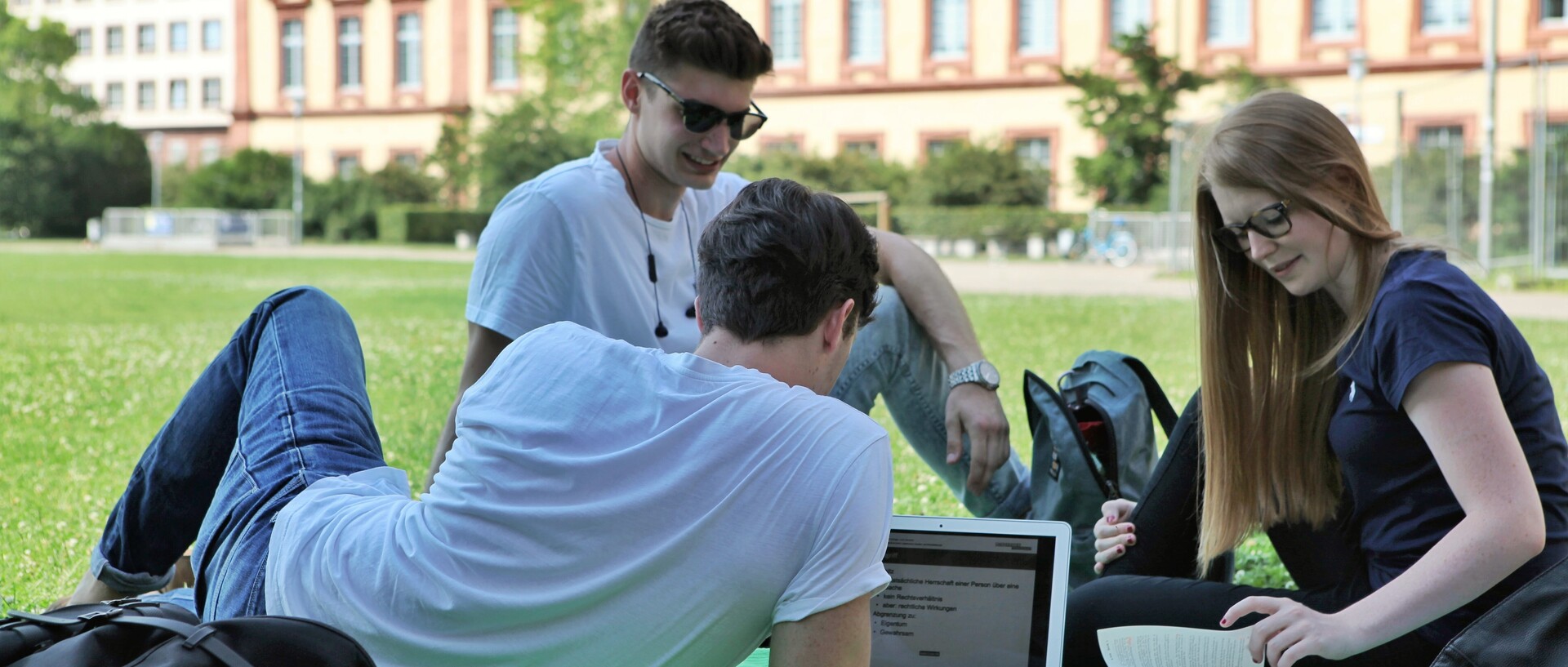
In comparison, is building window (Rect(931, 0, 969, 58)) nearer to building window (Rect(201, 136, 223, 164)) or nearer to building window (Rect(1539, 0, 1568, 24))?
building window (Rect(1539, 0, 1568, 24))

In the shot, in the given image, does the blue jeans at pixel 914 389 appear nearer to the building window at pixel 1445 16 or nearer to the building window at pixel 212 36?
the building window at pixel 1445 16

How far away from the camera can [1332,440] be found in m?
2.48

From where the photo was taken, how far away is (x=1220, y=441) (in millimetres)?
2762

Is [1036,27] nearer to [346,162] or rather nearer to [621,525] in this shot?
[346,162]

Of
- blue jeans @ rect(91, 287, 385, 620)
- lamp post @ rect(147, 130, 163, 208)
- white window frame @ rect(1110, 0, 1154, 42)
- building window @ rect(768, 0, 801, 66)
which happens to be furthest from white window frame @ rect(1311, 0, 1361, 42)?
blue jeans @ rect(91, 287, 385, 620)

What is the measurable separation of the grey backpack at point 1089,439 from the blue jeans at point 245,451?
1479mm

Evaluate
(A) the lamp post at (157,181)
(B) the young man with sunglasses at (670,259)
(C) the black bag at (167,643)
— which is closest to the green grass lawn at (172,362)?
(B) the young man with sunglasses at (670,259)

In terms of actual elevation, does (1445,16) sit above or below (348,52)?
below

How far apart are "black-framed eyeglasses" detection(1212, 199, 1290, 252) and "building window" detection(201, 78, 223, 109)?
217 feet

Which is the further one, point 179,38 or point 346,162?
point 179,38

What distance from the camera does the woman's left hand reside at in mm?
2125

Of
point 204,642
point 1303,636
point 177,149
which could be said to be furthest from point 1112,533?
point 177,149

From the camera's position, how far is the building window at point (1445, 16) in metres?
35.4

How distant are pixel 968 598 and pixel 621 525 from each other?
854 mm
